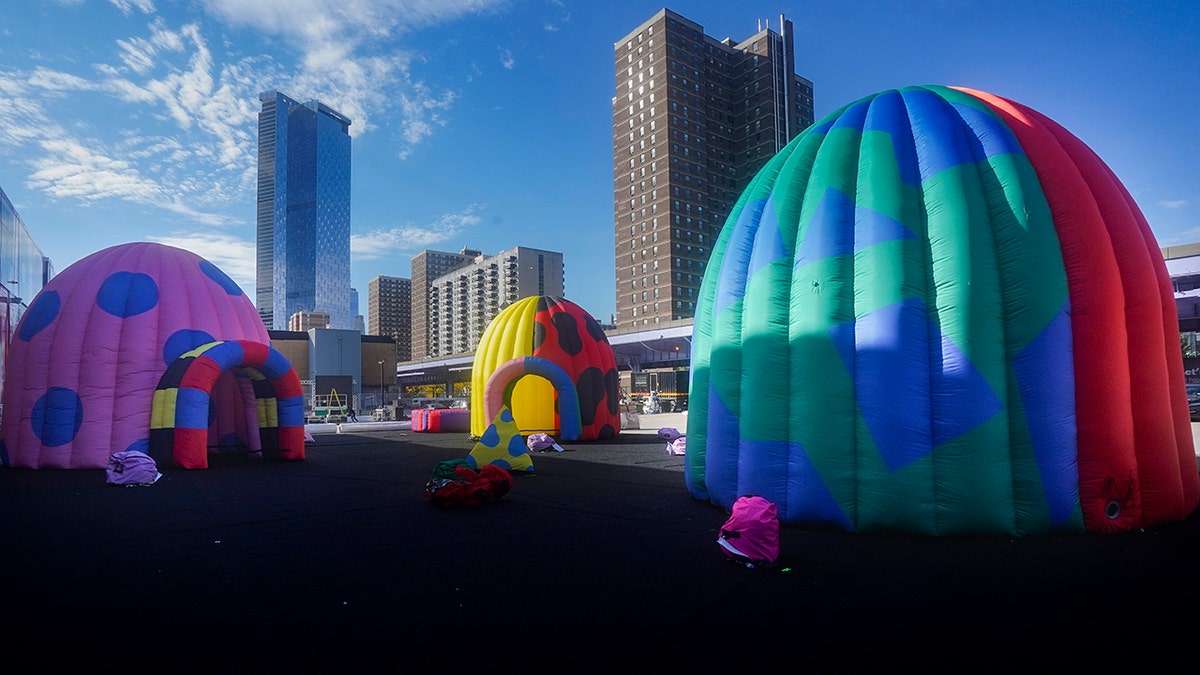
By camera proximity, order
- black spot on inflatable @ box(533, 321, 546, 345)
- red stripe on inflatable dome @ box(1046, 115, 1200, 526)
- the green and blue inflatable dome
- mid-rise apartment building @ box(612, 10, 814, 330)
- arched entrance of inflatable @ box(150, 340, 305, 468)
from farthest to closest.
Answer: mid-rise apartment building @ box(612, 10, 814, 330) < black spot on inflatable @ box(533, 321, 546, 345) < arched entrance of inflatable @ box(150, 340, 305, 468) < red stripe on inflatable dome @ box(1046, 115, 1200, 526) < the green and blue inflatable dome

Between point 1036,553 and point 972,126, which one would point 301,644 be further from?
point 972,126

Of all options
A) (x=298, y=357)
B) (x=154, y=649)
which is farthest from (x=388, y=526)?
(x=298, y=357)

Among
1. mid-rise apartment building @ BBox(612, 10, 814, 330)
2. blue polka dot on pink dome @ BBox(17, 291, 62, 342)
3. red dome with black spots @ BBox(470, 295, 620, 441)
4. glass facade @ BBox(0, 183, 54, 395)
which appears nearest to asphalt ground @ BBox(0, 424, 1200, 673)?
blue polka dot on pink dome @ BBox(17, 291, 62, 342)

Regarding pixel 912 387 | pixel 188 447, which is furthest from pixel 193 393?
pixel 912 387

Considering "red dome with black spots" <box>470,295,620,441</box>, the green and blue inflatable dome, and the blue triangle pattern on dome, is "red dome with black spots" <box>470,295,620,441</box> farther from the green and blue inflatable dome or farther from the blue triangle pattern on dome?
the blue triangle pattern on dome

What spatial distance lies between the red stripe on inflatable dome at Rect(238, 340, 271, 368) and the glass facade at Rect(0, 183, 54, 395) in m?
5.04

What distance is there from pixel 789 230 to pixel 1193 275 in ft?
62.3

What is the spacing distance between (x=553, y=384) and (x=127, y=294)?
877cm

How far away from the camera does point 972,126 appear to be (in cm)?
593

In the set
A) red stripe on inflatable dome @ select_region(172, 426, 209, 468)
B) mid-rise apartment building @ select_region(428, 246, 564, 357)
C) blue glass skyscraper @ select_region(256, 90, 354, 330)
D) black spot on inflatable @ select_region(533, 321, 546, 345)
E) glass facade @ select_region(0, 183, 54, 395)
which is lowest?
red stripe on inflatable dome @ select_region(172, 426, 209, 468)

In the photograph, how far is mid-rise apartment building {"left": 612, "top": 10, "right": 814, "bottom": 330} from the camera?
2990 inches

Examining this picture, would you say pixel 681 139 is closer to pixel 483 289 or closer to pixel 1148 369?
pixel 483 289

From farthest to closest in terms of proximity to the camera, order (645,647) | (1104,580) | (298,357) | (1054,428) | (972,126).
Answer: (298,357)
(972,126)
(1054,428)
(1104,580)
(645,647)

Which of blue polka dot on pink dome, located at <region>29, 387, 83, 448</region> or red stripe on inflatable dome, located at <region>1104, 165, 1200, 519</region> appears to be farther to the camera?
blue polka dot on pink dome, located at <region>29, 387, 83, 448</region>
